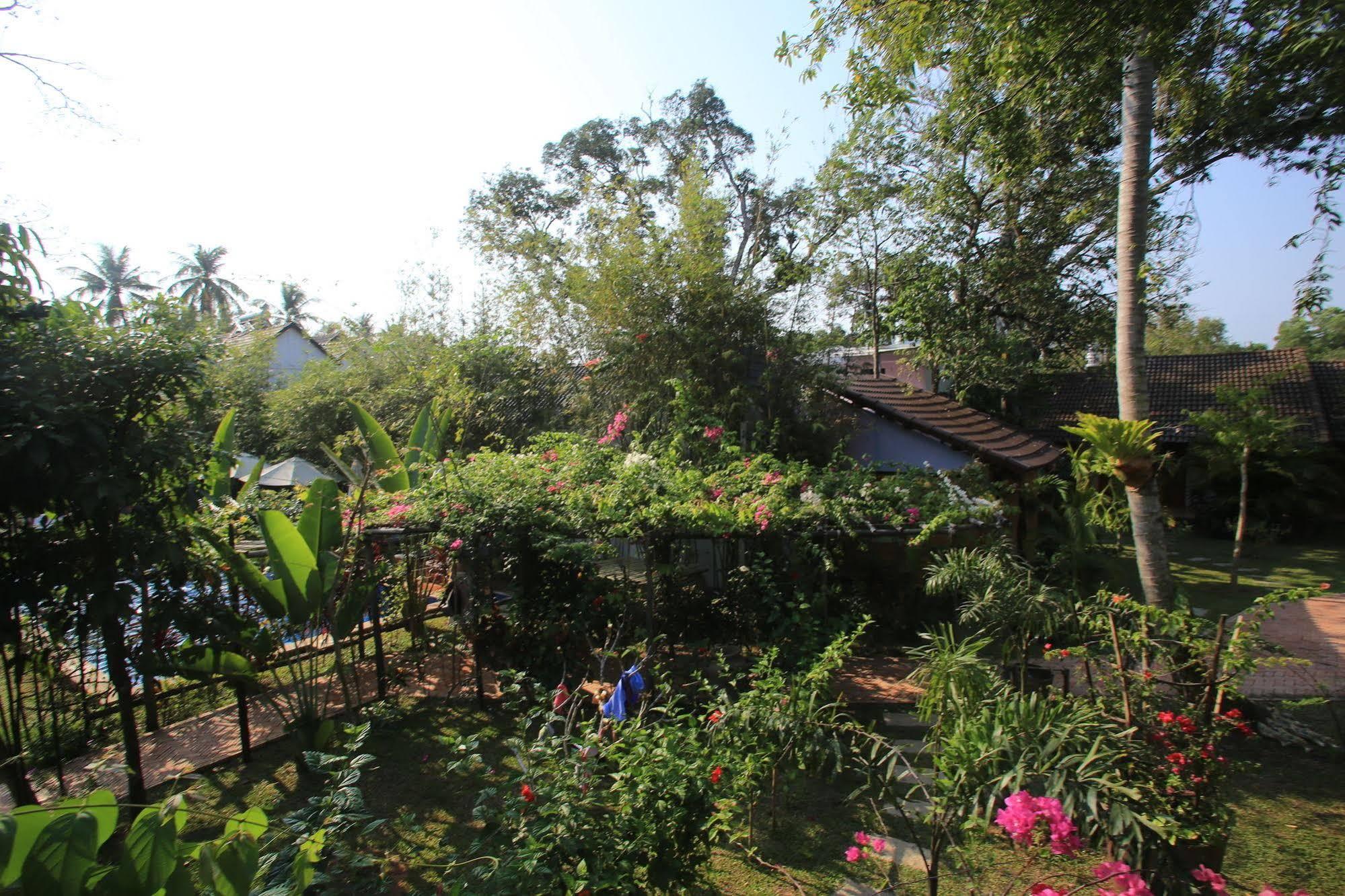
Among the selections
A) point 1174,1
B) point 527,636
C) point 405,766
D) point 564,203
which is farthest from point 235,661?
point 564,203

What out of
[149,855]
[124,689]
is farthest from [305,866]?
[124,689]

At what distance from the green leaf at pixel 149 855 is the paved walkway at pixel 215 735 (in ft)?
11.4

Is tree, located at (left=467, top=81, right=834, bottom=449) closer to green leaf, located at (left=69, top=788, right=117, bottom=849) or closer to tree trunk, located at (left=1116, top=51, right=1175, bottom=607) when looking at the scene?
tree trunk, located at (left=1116, top=51, right=1175, bottom=607)

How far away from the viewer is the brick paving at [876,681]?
6.29 metres

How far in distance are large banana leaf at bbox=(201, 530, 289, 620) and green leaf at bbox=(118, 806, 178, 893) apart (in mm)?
3813

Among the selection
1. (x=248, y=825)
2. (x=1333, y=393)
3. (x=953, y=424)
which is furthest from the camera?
(x=1333, y=393)

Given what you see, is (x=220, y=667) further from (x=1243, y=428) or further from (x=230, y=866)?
(x=1243, y=428)

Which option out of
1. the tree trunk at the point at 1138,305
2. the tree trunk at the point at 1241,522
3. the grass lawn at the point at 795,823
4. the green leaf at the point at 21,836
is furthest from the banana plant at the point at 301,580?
the tree trunk at the point at 1241,522

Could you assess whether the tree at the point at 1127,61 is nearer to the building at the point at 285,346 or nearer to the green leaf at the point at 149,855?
the green leaf at the point at 149,855

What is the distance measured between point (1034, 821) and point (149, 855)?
9.19 ft

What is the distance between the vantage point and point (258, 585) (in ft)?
17.4

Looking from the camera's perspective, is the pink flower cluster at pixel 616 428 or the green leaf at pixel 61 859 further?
the pink flower cluster at pixel 616 428

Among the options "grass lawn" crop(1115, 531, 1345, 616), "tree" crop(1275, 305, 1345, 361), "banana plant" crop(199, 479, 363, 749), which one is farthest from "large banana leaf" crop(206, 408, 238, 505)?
"tree" crop(1275, 305, 1345, 361)

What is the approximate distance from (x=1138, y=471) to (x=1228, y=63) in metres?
4.79
